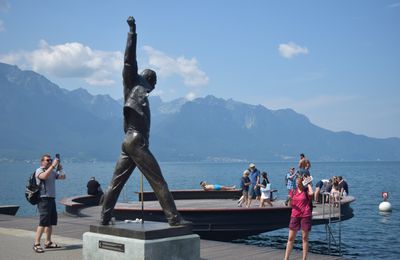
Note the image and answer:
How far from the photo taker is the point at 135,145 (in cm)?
837

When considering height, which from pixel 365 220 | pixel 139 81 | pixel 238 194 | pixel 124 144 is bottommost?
pixel 365 220

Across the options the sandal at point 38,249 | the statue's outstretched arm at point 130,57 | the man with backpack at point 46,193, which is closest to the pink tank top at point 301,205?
the statue's outstretched arm at point 130,57

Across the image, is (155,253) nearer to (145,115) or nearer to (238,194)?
(145,115)

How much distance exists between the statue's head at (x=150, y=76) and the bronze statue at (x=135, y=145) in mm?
235

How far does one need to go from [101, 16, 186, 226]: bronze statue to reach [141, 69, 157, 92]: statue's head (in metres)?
0.24

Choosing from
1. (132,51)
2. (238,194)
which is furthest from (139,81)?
(238,194)

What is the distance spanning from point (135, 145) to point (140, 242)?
1684 mm

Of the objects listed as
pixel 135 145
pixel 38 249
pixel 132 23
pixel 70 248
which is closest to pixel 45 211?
pixel 38 249

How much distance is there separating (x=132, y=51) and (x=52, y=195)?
12.2ft

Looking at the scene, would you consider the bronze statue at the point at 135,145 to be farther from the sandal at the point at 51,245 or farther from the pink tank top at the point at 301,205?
the pink tank top at the point at 301,205

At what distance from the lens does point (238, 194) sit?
81.7 feet

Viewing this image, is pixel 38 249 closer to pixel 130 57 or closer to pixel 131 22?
pixel 130 57

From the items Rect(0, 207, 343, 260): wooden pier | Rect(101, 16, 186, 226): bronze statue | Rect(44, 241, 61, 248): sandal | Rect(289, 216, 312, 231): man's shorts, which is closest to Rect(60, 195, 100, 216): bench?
Rect(0, 207, 343, 260): wooden pier

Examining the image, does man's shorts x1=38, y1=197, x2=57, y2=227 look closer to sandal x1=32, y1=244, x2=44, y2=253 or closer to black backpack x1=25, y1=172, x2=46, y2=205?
black backpack x1=25, y1=172, x2=46, y2=205
